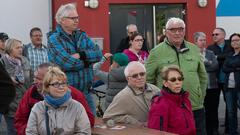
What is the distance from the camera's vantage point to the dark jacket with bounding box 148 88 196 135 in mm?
5129

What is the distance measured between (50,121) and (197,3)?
8903mm

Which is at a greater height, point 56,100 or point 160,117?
point 56,100

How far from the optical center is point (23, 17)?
12.4 metres

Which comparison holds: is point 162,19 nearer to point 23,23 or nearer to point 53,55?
point 23,23

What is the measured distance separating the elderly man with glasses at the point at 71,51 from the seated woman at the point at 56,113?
36.0 inches

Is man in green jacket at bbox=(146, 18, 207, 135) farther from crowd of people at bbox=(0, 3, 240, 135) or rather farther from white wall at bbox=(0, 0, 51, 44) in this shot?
white wall at bbox=(0, 0, 51, 44)

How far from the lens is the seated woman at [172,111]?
202 inches

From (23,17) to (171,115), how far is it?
7.83 m

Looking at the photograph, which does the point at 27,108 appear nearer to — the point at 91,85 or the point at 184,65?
the point at 91,85

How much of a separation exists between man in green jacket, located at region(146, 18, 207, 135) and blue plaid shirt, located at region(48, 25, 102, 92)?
2.12ft

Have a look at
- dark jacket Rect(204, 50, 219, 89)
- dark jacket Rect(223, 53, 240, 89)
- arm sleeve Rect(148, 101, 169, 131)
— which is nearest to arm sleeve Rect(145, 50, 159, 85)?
arm sleeve Rect(148, 101, 169, 131)

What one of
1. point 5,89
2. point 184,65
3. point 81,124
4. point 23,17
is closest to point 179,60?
point 184,65

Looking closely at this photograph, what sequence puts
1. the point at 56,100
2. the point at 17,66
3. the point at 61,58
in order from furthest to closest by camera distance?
the point at 17,66 → the point at 61,58 → the point at 56,100

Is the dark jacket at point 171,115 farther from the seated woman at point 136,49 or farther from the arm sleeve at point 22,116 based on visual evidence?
the seated woman at point 136,49
